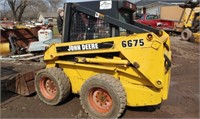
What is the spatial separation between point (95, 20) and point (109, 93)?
56.4 inches

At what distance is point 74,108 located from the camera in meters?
5.19

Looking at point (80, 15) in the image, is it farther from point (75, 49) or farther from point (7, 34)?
point (7, 34)

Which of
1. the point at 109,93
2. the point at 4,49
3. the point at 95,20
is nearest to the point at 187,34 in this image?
the point at 4,49

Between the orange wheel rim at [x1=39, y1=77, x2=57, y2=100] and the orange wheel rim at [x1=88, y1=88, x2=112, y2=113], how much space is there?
1.02m

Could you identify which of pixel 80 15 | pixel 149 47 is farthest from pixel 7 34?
pixel 149 47

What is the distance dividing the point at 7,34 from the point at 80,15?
7.84 m

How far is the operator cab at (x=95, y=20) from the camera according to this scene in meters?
4.74

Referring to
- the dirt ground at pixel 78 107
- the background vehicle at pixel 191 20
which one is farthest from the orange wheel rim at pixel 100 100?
the background vehicle at pixel 191 20

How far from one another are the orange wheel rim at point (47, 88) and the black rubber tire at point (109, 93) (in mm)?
963

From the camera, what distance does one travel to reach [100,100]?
467 cm

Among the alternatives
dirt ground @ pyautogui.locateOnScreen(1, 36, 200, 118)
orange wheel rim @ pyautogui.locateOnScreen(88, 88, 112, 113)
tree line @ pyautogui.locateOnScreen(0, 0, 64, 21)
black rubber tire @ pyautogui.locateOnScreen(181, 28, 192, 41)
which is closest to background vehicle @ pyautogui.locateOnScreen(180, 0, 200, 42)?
black rubber tire @ pyautogui.locateOnScreen(181, 28, 192, 41)

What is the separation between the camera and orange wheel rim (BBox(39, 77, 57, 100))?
5.41 metres

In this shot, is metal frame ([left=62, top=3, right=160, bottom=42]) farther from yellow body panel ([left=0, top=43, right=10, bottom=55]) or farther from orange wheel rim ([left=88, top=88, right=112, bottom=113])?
yellow body panel ([left=0, top=43, right=10, bottom=55])

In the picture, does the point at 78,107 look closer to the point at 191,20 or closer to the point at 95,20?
the point at 95,20
